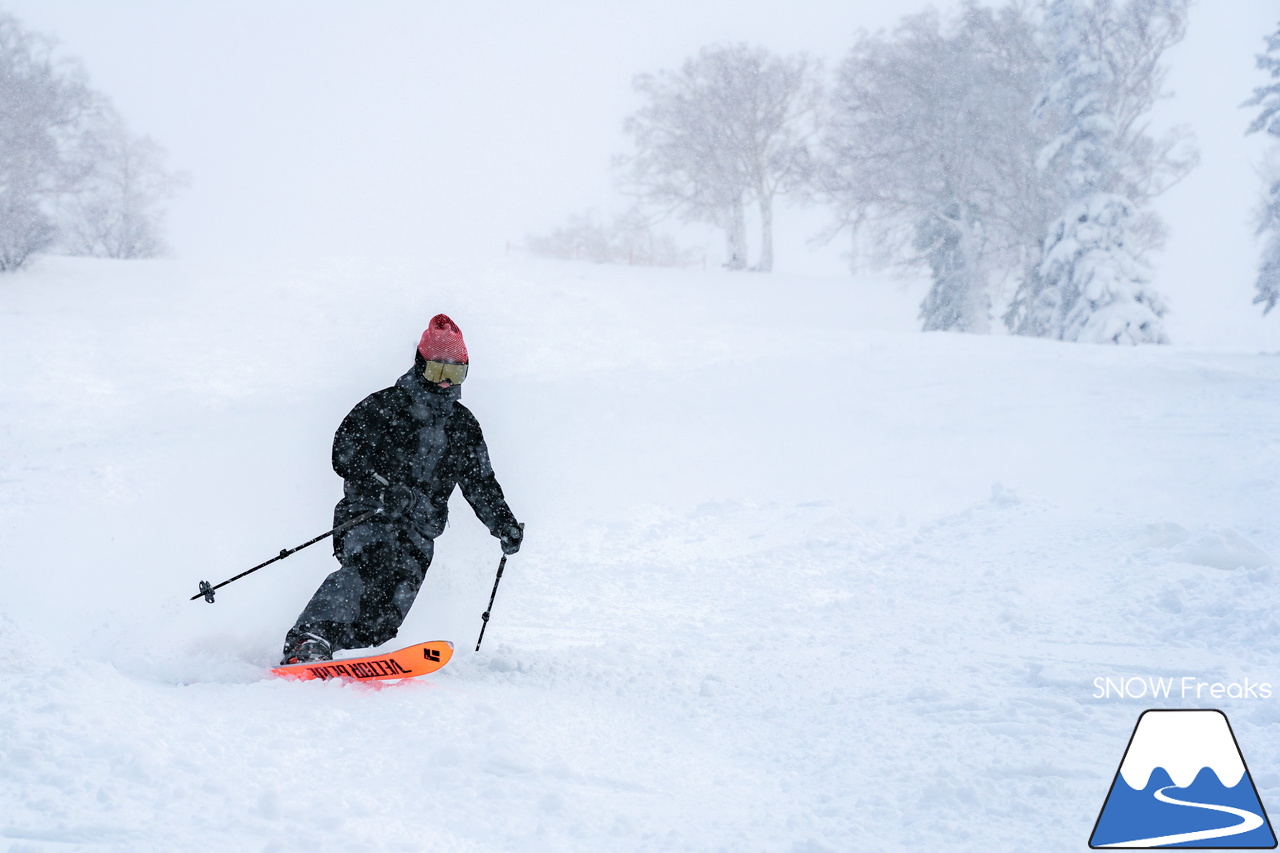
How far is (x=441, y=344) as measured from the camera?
15.8 ft

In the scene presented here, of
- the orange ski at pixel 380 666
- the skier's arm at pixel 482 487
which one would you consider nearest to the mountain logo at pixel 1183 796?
the orange ski at pixel 380 666

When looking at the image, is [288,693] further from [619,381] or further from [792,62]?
[792,62]

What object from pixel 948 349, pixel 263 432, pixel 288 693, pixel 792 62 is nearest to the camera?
pixel 288 693

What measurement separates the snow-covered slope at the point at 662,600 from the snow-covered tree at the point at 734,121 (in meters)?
19.7

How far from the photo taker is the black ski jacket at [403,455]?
191 inches

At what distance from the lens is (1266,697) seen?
4.33 m

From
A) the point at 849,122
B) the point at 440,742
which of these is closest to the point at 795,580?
the point at 440,742

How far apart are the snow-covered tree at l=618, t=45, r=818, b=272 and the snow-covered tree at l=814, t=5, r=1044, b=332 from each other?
7.13 meters

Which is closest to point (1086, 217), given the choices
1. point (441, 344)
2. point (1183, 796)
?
point (441, 344)

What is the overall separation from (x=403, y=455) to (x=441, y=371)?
48 cm

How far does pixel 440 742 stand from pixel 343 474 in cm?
177

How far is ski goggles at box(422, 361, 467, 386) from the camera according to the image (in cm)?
484

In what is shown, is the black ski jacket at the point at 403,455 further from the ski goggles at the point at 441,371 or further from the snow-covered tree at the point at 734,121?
the snow-covered tree at the point at 734,121

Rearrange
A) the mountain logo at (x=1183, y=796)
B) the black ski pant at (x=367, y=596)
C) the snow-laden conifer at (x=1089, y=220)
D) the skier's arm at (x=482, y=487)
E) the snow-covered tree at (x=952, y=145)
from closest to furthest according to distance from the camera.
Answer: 1. the mountain logo at (x=1183, y=796)
2. the black ski pant at (x=367, y=596)
3. the skier's arm at (x=482, y=487)
4. the snow-laden conifer at (x=1089, y=220)
5. the snow-covered tree at (x=952, y=145)
